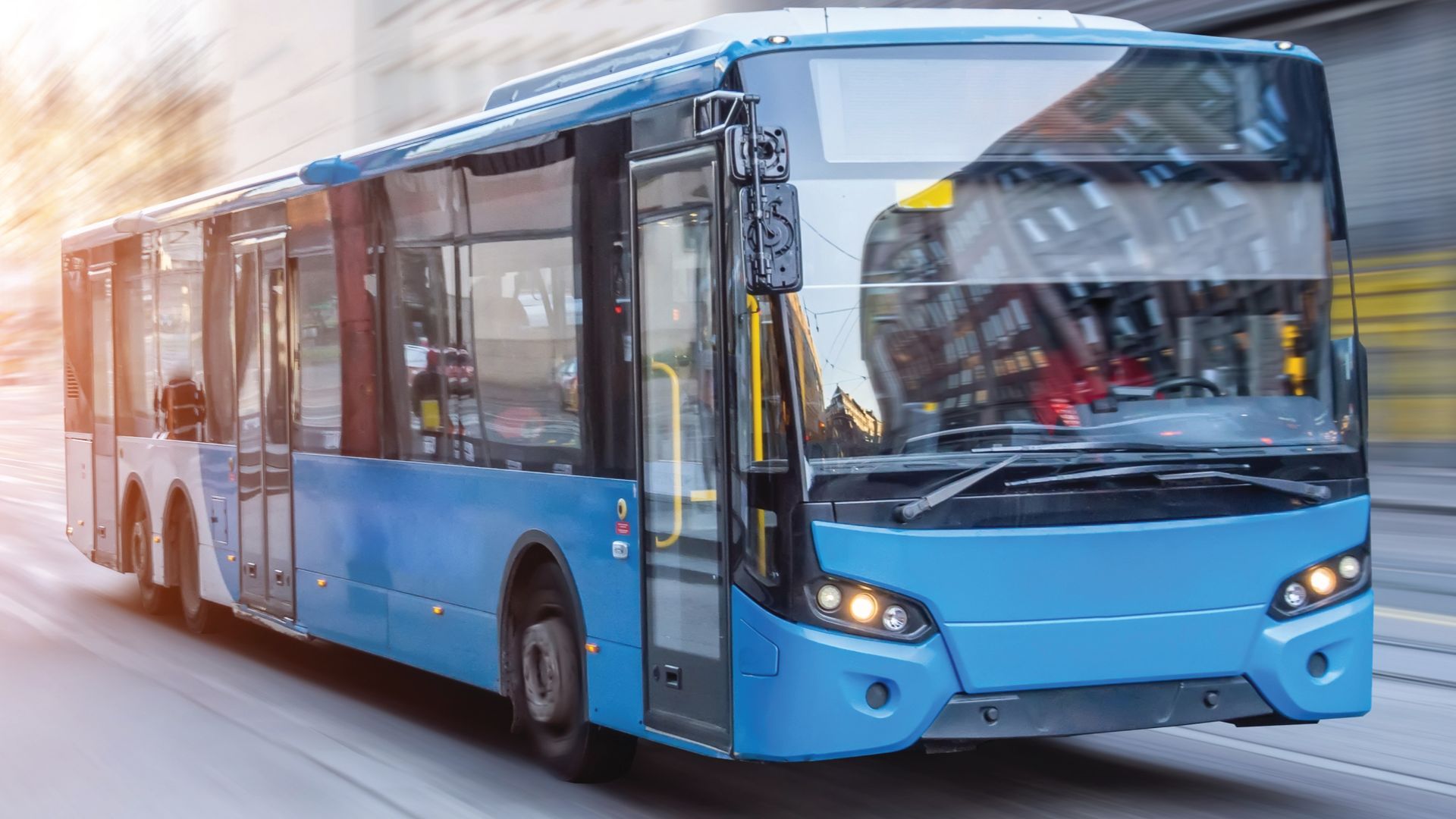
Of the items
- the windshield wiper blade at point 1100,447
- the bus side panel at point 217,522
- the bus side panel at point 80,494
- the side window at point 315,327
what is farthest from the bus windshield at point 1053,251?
the bus side panel at point 80,494

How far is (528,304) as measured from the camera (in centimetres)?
782

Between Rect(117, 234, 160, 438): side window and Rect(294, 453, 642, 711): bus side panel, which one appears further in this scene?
Rect(117, 234, 160, 438): side window

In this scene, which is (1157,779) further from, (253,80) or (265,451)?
(253,80)

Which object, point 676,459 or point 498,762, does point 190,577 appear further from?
point 676,459

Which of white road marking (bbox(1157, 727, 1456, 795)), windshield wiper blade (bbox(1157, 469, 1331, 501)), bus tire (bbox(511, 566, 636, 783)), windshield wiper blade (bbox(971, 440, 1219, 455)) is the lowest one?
white road marking (bbox(1157, 727, 1456, 795))

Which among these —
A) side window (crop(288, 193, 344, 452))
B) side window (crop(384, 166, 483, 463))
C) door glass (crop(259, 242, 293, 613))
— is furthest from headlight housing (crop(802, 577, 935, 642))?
door glass (crop(259, 242, 293, 613))

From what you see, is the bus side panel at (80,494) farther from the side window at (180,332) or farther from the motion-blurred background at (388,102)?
the motion-blurred background at (388,102)

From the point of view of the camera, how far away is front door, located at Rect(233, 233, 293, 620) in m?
10.8

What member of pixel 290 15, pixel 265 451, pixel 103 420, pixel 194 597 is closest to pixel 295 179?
pixel 265 451

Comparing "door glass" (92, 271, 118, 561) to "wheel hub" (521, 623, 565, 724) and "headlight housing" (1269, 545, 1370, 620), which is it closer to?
"wheel hub" (521, 623, 565, 724)

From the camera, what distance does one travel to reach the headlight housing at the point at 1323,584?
6387 mm

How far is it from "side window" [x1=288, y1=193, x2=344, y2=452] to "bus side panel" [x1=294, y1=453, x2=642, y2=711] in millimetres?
192

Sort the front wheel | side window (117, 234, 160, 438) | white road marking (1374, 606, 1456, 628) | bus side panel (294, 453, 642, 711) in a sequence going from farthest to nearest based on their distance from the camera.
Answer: the front wheel → side window (117, 234, 160, 438) → white road marking (1374, 606, 1456, 628) → bus side panel (294, 453, 642, 711)

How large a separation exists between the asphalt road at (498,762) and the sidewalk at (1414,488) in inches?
163
